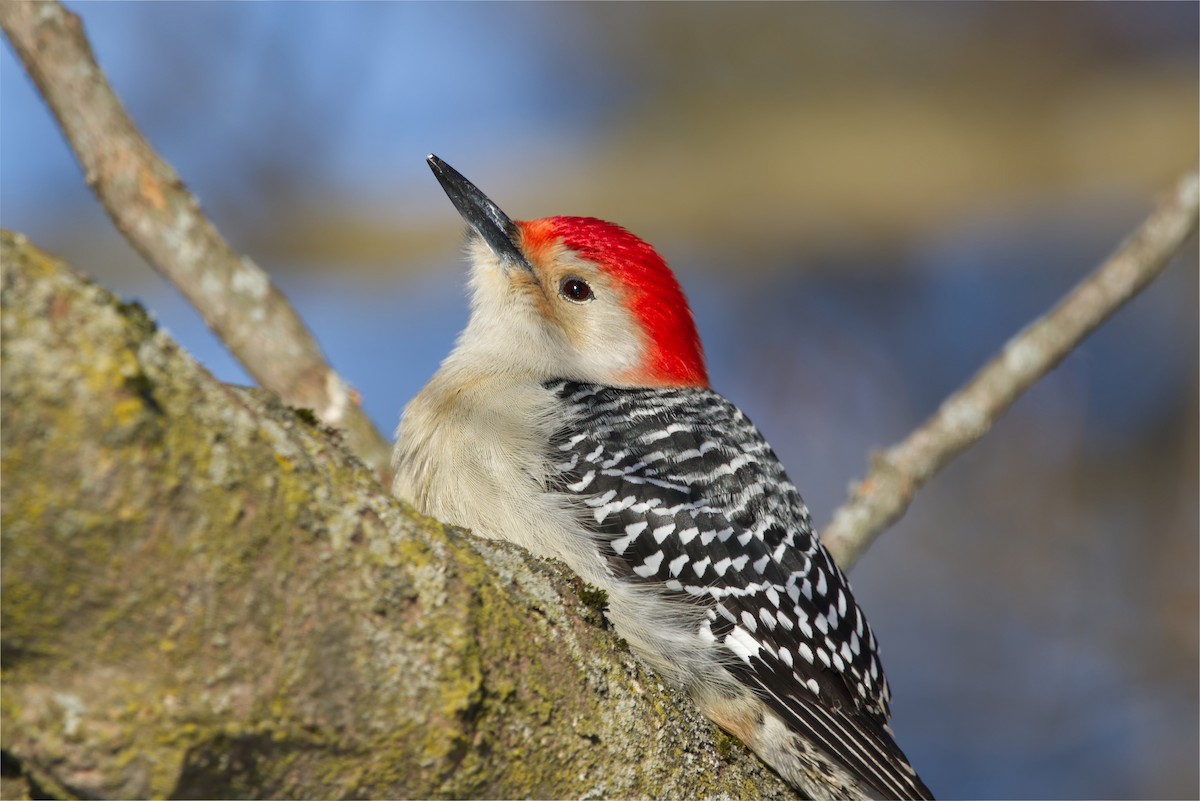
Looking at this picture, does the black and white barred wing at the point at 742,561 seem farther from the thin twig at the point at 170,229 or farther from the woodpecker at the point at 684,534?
the thin twig at the point at 170,229

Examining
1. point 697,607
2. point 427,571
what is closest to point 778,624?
point 697,607

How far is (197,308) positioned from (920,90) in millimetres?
8148

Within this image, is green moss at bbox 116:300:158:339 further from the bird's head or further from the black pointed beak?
the black pointed beak

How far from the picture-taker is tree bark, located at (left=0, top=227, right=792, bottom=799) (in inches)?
72.9

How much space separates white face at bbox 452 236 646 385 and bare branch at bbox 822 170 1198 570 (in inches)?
51.9

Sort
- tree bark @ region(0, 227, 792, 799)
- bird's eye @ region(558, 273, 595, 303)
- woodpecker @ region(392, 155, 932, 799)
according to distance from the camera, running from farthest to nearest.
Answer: bird's eye @ region(558, 273, 595, 303) → woodpecker @ region(392, 155, 932, 799) → tree bark @ region(0, 227, 792, 799)

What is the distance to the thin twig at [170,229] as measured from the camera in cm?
498

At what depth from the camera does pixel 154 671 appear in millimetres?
2066

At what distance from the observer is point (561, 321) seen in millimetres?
5391

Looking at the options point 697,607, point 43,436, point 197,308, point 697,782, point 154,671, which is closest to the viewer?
point 43,436

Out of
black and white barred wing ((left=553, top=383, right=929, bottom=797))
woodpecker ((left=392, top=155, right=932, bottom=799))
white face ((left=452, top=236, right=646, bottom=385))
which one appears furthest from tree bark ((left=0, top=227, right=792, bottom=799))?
white face ((left=452, top=236, right=646, bottom=385))

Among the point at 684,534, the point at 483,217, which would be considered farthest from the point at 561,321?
the point at 684,534

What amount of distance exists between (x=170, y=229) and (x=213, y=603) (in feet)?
12.0

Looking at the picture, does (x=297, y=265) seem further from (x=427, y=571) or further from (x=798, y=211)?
(x=427, y=571)
